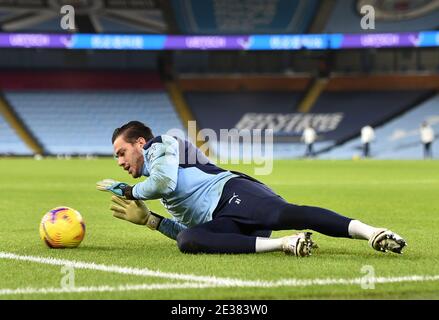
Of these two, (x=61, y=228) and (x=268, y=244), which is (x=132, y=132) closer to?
(x=61, y=228)

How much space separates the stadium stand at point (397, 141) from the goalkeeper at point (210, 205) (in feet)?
123

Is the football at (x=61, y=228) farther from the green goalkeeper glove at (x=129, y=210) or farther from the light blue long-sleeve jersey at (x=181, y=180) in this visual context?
the light blue long-sleeve jersey at (x=181, y=180)

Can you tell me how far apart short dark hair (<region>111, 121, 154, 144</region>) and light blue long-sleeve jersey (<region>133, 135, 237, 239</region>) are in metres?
0.17

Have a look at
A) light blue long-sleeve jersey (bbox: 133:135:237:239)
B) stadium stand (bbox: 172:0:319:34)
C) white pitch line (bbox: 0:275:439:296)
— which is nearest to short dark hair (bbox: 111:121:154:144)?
light blue long-sleeve jersey (bbox: 133:135:237:239)

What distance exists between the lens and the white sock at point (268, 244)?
7.04 meters

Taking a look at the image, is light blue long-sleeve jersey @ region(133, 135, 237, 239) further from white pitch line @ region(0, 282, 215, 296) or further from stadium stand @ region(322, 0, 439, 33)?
stadium stand @ region(322, 0, 439, 33)

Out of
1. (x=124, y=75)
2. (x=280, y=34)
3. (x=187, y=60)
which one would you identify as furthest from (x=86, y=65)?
(x=280, y=34)

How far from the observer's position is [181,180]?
7.41m

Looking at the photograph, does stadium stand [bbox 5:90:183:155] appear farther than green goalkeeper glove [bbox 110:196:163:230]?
Yes

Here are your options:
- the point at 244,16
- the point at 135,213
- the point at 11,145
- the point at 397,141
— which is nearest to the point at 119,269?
the point at 135,213

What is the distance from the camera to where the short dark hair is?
7367mm

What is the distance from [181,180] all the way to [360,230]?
1.68 m

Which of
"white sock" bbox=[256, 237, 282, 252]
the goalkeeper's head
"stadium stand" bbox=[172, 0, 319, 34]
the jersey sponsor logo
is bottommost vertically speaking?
"white sock" bbox=[256, 237, 282, 252]

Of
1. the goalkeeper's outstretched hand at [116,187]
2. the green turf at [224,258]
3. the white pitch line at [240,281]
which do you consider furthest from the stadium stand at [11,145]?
the white pitch line at [240,281]
